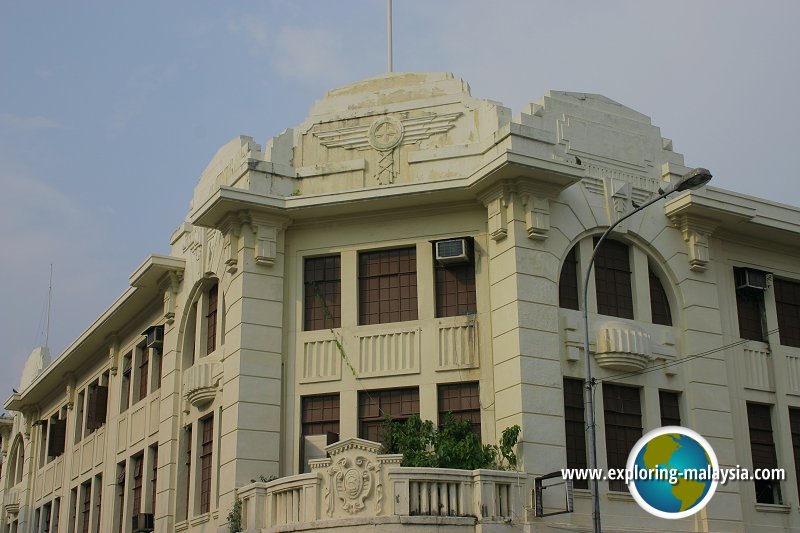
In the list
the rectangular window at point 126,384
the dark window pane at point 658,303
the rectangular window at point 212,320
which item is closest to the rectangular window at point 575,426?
the dark window pane at point 658,303

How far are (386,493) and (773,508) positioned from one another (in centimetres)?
962

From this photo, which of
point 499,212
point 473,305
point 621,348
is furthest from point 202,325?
point 621,348

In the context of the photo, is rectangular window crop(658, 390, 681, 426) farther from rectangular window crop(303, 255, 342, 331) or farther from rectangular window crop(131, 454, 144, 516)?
rectangular window crop(131, 454, 144, 516)

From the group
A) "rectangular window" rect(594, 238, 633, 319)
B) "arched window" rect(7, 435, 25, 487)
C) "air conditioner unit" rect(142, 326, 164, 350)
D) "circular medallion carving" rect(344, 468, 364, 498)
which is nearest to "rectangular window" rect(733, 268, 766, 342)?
"rectangular window" rect(594, 238, 633, 319)

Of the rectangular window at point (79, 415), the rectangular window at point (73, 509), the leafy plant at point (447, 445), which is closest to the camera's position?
the leafy plant at point (447, 445)

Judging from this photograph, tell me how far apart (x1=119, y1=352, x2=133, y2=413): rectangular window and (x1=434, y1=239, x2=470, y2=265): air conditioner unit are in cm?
1249

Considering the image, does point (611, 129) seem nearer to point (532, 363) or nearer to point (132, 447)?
point (532, 363)

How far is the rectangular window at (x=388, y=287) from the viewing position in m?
25.0

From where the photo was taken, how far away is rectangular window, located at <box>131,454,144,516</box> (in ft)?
98.2

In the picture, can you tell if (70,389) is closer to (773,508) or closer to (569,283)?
(569,283)

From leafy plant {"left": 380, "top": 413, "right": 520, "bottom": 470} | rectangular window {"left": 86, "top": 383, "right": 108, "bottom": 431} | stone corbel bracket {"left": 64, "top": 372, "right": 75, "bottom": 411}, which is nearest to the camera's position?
leafy plant {"left": 380, "top": 413, "right": 520, "bottom": 470}

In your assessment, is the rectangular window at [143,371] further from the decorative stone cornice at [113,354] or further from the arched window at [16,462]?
the arched window at [16,462]

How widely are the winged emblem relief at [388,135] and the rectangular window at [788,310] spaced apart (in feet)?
30.9

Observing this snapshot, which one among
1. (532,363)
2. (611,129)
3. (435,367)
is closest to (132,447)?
(435,367)
